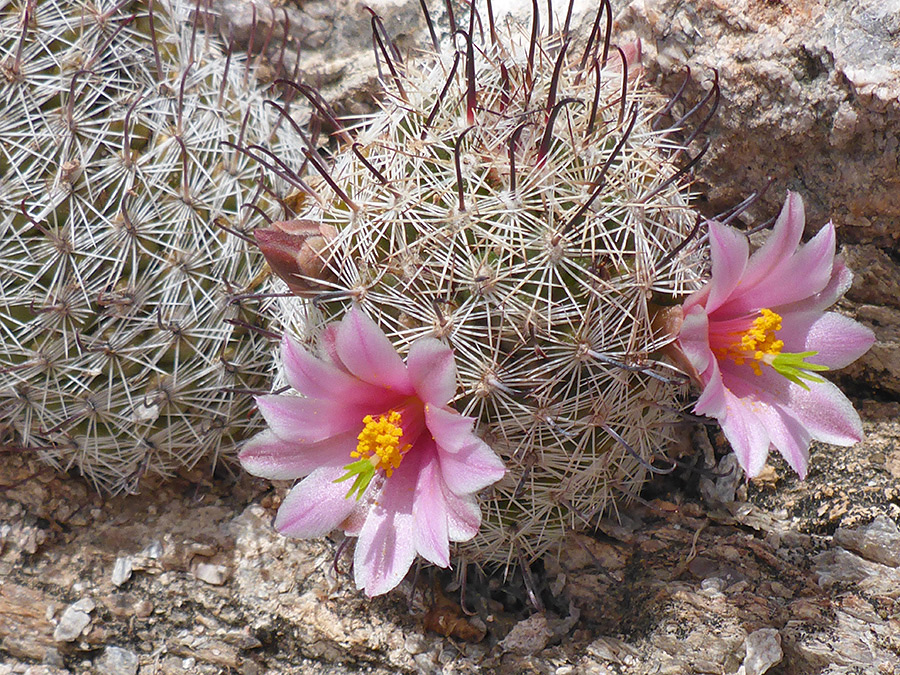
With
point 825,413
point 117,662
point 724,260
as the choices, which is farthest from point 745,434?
point 117,662

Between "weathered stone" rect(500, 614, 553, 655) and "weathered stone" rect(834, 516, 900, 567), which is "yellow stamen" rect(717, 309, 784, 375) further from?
"weathered stone" rect(500, 614, 553, 655)

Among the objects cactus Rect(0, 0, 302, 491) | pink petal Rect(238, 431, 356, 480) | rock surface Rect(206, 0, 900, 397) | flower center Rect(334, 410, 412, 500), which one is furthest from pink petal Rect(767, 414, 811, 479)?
cactus Rect(0, 0, 302, 491)

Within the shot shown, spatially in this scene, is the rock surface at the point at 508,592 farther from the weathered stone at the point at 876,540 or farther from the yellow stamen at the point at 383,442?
the yellow stamen at the point at 383,442

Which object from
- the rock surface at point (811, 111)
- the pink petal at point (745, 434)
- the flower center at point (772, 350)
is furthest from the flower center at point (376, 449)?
the rock surface at point (811, 111)

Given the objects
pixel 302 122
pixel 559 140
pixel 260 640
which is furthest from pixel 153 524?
pixel 559 140

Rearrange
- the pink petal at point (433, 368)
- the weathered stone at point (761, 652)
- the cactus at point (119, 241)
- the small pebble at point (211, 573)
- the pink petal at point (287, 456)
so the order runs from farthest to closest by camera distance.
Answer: the small pebble at point (211, 573)
the cactus at point (119, 241)
the weathered stone at point (761, 652)
the pink petal at point (287, 456)
the pink petal at point (433, 368)
